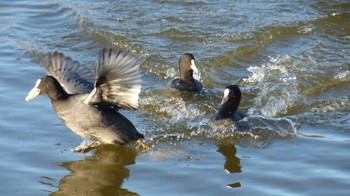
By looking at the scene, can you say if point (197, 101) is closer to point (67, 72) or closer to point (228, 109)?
point (228, 109)

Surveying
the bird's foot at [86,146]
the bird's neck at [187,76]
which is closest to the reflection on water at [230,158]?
the bird's foot at [86,146]

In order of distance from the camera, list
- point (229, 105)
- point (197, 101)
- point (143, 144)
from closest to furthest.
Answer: point (143, 144) < point (229, 105) < point (197, 101)

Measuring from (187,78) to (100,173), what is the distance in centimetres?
243

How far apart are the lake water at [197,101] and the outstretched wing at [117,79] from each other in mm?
588

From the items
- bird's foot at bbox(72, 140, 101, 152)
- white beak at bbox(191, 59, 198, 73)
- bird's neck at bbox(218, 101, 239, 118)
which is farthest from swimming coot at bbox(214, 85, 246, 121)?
bird's foot at bbox(72, 140, 101, 152)

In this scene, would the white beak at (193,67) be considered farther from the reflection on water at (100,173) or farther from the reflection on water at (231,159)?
the reflection on water at (100,173)

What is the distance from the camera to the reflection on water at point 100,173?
5.98 meters

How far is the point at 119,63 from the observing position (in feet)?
20.3

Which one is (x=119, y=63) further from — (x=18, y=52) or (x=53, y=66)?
(x=18, y=52)

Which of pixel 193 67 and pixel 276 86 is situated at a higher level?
pixel 193 67

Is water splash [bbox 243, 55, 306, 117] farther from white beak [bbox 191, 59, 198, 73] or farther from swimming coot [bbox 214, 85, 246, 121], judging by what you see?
white beak [bbox 191, 59, 198, 73]

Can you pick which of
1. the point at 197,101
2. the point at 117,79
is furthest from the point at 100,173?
the point at 197,101

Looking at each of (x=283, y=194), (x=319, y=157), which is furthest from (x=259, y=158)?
(x=283, y=194)

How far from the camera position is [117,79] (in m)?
6.23
